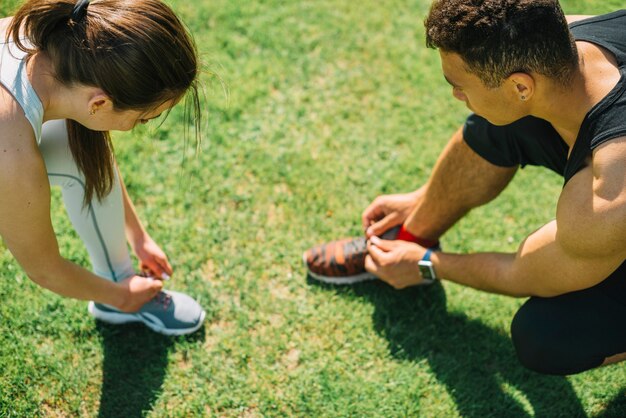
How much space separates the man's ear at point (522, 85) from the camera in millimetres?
1993

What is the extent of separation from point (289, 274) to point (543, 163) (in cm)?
125

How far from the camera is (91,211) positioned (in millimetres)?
2314

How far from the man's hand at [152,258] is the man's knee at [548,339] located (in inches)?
58.3

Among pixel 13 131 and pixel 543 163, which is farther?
pixel 543 163

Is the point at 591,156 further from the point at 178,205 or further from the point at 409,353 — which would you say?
the point at 178,205

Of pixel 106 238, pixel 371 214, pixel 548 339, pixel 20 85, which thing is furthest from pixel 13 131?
pixel 548 339

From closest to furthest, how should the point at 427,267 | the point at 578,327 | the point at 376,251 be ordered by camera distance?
1. the point at 578,327
2. the point at 427,267
3. the point at 376,251

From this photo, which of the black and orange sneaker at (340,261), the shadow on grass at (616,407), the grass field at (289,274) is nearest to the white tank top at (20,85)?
the grass field at (289,274)

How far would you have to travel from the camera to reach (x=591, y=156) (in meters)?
1.98

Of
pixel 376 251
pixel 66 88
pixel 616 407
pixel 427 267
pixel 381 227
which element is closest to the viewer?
pixel 66 88

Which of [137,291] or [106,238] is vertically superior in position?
[106,238]

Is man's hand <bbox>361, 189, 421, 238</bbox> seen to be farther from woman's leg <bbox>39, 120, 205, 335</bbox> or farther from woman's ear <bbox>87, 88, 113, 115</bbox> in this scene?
woman's ear <bbox>87, 88, 113, 115</bbox>

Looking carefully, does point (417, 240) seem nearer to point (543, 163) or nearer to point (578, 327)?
point (543, 163)

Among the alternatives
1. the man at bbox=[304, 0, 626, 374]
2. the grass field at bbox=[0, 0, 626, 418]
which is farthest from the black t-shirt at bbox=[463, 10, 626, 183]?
the grass field at bbox=[0, 0, 626, 418]
